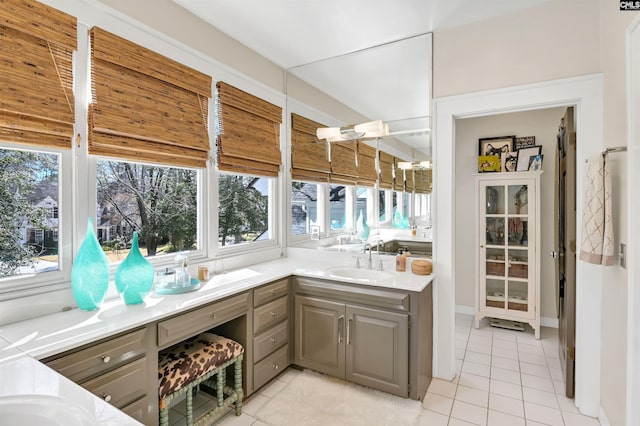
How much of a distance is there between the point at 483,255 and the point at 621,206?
205cm

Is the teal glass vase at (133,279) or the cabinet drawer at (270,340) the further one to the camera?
the cabinet drawer at (270,340)

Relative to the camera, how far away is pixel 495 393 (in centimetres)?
239

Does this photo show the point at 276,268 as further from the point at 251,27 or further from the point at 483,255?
the point at 483,255

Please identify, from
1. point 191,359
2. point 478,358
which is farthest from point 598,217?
point 191,359

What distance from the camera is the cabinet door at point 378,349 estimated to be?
2207 mm

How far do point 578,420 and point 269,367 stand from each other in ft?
6.94

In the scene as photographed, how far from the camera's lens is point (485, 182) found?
12.0ft

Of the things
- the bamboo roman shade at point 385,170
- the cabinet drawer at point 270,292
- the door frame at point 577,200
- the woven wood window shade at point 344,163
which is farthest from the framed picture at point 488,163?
the cabinet drawer at point 270,292

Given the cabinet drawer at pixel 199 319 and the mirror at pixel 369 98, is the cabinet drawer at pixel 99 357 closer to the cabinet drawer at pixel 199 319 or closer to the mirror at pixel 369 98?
the cabinet drawer at pixel 199 319

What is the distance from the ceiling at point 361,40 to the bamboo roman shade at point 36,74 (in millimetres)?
899

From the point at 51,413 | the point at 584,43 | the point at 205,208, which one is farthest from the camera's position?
the point at 205,208

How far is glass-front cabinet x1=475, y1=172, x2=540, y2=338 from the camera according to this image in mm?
3471

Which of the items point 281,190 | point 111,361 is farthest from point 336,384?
point 281,190

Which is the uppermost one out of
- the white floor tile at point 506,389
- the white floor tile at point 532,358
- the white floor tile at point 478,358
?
the white floor tile at point 478,358
